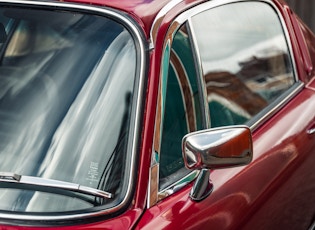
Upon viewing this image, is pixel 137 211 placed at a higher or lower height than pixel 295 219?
higher

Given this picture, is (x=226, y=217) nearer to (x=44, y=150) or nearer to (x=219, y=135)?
(x=219, y=135)

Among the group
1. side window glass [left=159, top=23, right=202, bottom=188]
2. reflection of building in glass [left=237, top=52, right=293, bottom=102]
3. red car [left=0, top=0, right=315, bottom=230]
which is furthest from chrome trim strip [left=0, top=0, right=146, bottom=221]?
reflection of building in glass [left=237, top=52, right=293, bottom=102]

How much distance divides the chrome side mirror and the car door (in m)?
0.13

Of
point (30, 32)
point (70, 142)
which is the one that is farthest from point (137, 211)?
point (30, 32)

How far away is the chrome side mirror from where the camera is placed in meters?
2.69

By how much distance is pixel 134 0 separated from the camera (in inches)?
122

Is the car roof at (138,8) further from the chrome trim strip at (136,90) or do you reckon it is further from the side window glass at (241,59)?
the side window glass at (241,59)

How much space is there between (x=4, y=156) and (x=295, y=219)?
5.22 feet

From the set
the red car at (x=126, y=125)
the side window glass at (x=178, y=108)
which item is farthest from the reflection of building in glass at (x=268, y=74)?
the side window glass at (x=178, y=108)

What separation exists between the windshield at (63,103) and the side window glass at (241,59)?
520 millimetres

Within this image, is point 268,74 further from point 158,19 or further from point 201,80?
point 158,19

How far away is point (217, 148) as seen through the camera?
107 inches

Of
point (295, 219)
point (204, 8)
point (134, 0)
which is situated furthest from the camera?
point (295, 219)

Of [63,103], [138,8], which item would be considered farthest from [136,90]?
[138,8]
